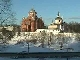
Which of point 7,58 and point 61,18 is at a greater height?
point 61,18

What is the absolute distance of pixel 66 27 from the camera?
98000mm

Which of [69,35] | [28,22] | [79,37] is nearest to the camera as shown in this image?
[79,37]

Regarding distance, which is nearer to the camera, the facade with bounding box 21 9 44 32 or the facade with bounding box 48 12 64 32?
the facade with bounding box 21 9 44 32

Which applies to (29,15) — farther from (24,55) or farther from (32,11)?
(24,55)

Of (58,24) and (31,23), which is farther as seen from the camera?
(58,24)

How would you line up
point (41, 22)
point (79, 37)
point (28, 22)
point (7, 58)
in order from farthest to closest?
point (41, 22)
point (28, 22)
point (79, 37)
point (7, 58)

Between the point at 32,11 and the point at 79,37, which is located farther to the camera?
the point at 32,11

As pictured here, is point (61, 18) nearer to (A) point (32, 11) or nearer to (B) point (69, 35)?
(A) point (32, 11)

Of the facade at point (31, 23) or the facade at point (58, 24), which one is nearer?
the facade at point (31, 23)

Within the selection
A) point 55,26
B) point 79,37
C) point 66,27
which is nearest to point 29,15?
point 55,26

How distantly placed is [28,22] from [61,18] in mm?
13917

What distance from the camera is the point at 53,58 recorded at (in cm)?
2625

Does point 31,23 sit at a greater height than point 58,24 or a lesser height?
greater

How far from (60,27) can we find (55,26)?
6.69 feet
